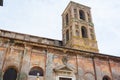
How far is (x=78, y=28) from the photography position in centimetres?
2981

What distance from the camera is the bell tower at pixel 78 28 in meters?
27.7

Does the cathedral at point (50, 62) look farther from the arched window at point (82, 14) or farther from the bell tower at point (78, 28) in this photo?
the arched window at point (82, 14)

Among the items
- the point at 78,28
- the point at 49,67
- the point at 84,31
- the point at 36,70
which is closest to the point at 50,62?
the point at 49,67

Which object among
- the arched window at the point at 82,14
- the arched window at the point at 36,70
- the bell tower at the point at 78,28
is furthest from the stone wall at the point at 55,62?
the arched window at the point at 82,14

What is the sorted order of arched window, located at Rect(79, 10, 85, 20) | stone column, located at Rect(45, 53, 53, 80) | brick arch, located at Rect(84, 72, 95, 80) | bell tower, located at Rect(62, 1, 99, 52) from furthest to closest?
1. arched window, located at Rect(79, 10, 85, 20)
2. bell tower, located at Rect(62, 1, 99, 52)
3. brick arch, located at Rect(84, 72, 95, 80)
4. stone column, located at Rect(45, 53, 53, 80)

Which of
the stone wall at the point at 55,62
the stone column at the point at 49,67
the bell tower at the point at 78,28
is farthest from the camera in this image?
the bell tower at the point at 78,28

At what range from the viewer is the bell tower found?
90.8 ft

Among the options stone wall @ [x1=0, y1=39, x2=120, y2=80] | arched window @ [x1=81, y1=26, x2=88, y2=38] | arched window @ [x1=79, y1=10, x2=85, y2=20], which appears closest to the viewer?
stone wall @ [x1=0, y1=39, x2=120, y2=80]

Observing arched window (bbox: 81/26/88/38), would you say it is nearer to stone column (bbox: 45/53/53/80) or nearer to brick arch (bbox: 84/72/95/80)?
brick arch (bbox: 84/72/95/80)

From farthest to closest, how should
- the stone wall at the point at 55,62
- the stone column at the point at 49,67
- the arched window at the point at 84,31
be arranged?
the arched window at the point at 84,31 → the stone column at the point at 49,67 → the stone wall at the point at 55,62

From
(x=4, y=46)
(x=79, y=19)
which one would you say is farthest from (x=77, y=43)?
(x=4, y=46)

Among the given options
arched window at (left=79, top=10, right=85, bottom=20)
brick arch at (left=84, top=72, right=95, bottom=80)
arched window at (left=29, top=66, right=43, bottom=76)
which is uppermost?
arched window at (left=79, top=10, right=85, bottom=20)

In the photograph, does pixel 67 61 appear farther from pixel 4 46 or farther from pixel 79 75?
pixel 4 46

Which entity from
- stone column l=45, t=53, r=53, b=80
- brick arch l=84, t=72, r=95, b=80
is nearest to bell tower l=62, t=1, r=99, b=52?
brick arch l=84, t=72, r=95, b=80
